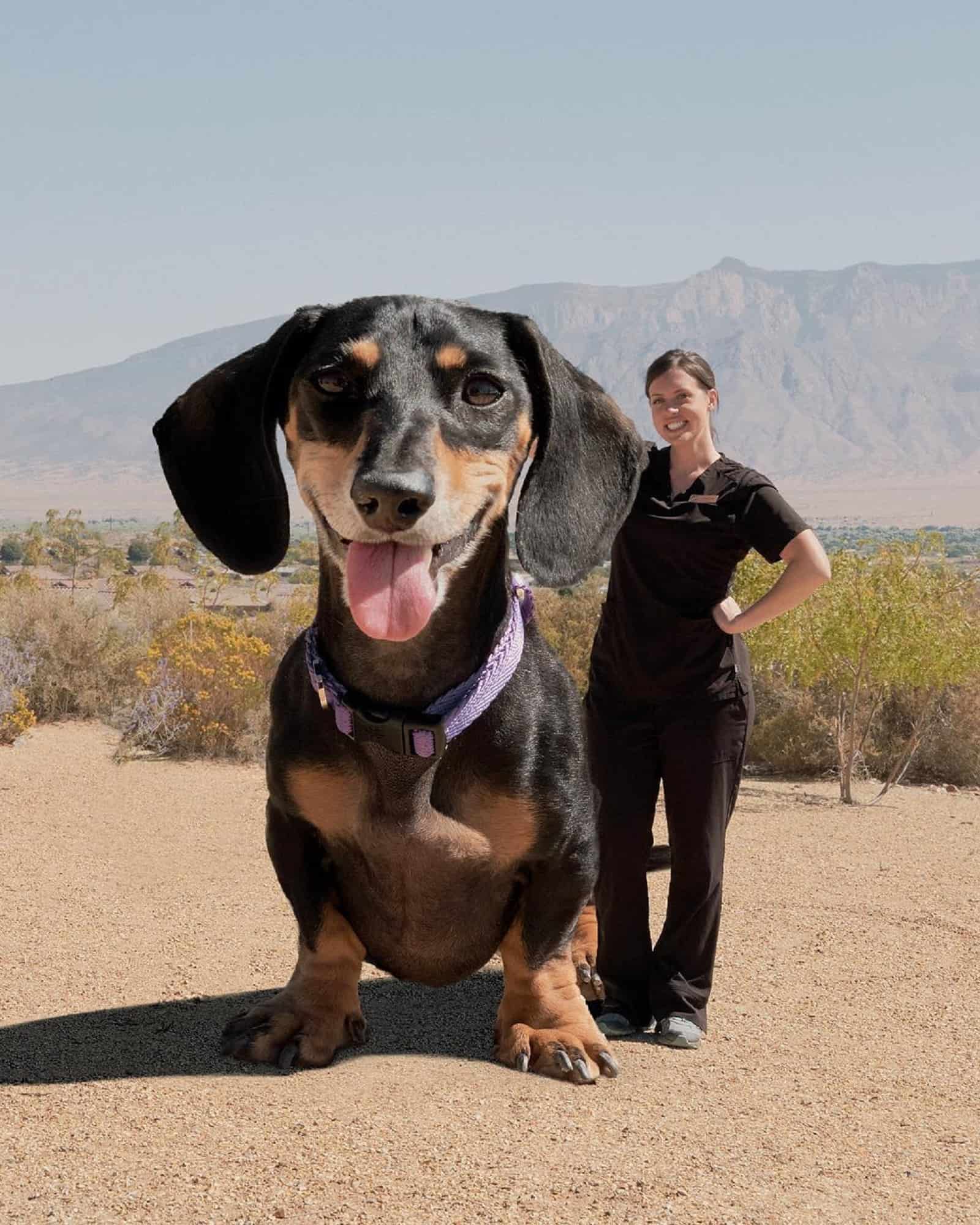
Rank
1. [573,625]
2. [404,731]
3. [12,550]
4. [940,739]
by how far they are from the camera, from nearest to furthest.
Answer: [404,731] → [940,739] → [573,625] → [12,550]

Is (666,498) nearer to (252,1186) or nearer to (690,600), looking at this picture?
(690,600)

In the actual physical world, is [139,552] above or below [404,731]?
below

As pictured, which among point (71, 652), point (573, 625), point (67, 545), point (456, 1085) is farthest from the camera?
point (67, 545)


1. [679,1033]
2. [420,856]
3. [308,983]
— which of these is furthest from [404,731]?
[679,1033]

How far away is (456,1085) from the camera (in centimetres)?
427

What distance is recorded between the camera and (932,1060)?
16.6 feet

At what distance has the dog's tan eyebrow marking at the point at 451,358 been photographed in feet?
12.2

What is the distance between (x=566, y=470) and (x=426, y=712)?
81cm

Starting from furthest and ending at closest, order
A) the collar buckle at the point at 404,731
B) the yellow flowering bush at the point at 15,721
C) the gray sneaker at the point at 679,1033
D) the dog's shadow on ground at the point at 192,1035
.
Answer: the yellow flowering bush at the point at 15,721 < the gray sneaker at the point at 679,1033 < the dog's shadow on ground at the point at 192,1035 < the collar buckle at the point at 404,731

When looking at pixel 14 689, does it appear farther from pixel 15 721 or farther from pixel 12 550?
pixel 12 550

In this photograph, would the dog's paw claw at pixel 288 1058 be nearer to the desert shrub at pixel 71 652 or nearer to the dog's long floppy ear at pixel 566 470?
the dog's long floppy ear at pixel 566 470

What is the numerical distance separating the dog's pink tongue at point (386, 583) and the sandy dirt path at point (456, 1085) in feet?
4.51

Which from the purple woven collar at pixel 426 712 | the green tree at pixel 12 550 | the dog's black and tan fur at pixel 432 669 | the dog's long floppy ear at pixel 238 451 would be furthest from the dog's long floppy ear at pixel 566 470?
the green tree at pixel 12 550

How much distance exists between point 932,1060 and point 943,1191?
1235mm
